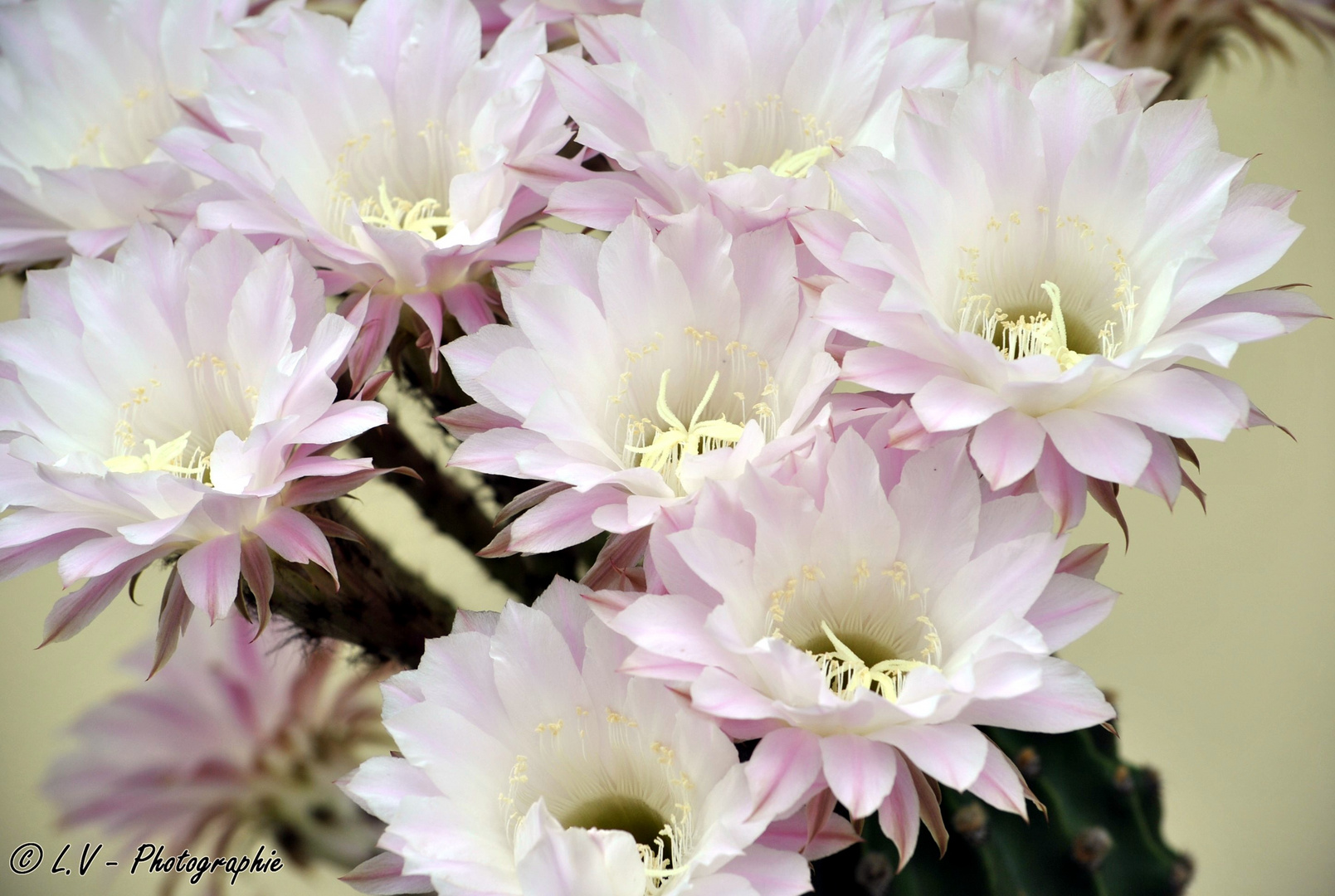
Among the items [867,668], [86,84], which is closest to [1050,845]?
[867,668]

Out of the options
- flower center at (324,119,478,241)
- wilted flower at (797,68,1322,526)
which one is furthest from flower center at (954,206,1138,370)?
flower center at (324,119,478,241)

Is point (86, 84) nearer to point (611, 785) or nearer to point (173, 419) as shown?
point (173, 419)

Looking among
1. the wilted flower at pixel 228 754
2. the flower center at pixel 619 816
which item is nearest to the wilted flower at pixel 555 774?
the flower center at pixel 619 816

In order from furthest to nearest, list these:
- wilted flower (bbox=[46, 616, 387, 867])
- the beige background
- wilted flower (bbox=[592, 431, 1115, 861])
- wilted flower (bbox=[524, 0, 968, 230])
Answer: the beige background → wilted flower (bbox=[46, 616, 387, 867]) → wilted flower (bbox=[524, 0, 968, 230]) → wilted flower (bbox=[592, 431, 1115, 861])

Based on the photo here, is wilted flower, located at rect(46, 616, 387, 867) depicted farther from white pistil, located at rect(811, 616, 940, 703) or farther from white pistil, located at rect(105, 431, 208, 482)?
white pistil, located at rect(811, 616, 940, 703)

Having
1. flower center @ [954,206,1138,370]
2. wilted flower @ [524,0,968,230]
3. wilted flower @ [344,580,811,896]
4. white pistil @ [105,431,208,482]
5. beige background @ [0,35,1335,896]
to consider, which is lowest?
beige background @ [0,35,1335,896]

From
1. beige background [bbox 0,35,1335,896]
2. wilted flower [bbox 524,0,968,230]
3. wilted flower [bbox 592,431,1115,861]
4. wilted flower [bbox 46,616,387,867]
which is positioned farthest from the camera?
beige background [bbox 0,35,1335,896]

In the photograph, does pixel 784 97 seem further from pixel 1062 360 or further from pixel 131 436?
pixel 131 436
